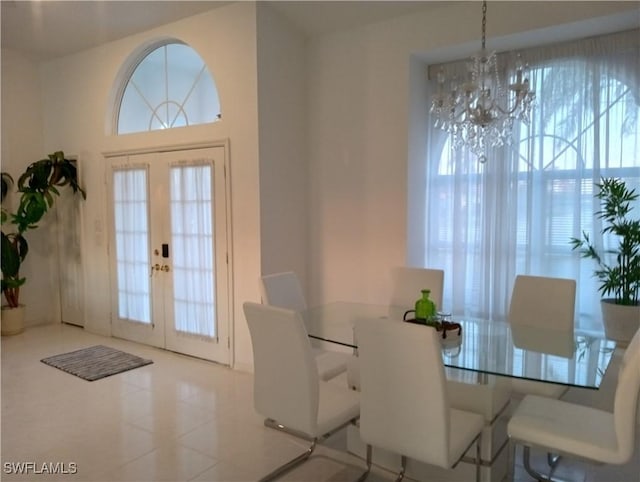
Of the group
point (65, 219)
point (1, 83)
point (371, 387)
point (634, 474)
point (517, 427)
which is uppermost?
point (1, 83)

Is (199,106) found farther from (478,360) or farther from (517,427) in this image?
(517,427)

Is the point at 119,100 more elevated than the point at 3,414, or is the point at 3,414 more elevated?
the point at 119,100

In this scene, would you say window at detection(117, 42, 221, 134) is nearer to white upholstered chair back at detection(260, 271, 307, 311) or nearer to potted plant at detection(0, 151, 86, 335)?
potted plant at detection(0, 151, 86, 335)

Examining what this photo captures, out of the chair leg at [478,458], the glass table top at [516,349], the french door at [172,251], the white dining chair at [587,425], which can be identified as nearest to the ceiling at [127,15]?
the french door at [172,251]

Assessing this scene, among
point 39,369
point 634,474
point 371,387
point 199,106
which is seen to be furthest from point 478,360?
point 39,369

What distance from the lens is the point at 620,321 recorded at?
345cm

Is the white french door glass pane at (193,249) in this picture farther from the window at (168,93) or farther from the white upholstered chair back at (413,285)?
the white upholstered chair back at (413,285)

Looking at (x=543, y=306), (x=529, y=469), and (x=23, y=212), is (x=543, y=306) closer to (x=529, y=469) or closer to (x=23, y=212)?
(x=529, y=469)

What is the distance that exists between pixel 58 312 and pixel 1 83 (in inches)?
112

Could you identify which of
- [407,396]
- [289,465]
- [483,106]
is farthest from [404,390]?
[483,106]

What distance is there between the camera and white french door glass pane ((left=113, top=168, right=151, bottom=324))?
494 centimetres

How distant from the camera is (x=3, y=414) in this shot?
11.0 ft

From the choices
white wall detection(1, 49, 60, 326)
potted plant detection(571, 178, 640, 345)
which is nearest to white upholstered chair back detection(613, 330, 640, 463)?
potted plant detection(571, 178, 640, 345)

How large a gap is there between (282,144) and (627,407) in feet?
10.9
